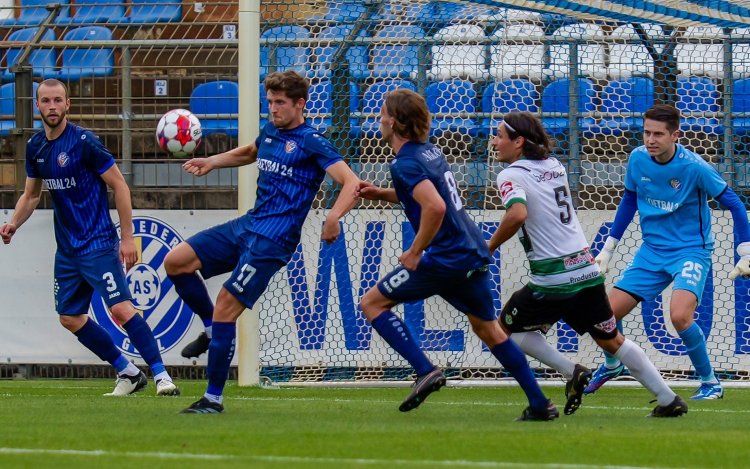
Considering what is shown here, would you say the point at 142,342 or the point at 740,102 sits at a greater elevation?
the point at 740,102

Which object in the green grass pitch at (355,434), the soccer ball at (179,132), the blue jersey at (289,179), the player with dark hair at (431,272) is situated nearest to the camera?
the green grass pitch at (355,434)

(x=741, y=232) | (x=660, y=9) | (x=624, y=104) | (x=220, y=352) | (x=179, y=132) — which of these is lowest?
(x=220, y=352)

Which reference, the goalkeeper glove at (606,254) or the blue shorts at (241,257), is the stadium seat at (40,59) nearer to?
the blue shorts at (241,257)

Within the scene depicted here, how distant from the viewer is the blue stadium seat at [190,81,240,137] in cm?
1211

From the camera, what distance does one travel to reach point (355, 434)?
651cm

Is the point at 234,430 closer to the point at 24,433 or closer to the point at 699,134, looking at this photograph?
the point at 24,433

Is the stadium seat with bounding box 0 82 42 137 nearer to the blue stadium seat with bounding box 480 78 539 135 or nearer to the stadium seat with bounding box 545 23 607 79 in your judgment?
the blue stadium seat with bounding box 480 78 539 135

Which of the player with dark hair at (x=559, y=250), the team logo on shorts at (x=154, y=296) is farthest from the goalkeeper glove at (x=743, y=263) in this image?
the team logo on shorts at (x=154, y=296)

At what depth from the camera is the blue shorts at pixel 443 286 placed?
24.0 feet

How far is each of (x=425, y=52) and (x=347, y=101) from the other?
0.79 m

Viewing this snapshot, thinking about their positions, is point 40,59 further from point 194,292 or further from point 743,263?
point 743,263

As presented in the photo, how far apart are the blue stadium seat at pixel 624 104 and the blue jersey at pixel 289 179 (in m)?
4.29

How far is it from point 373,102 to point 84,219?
3102 mm

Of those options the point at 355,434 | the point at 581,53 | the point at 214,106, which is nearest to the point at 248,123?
the point at 214,106
